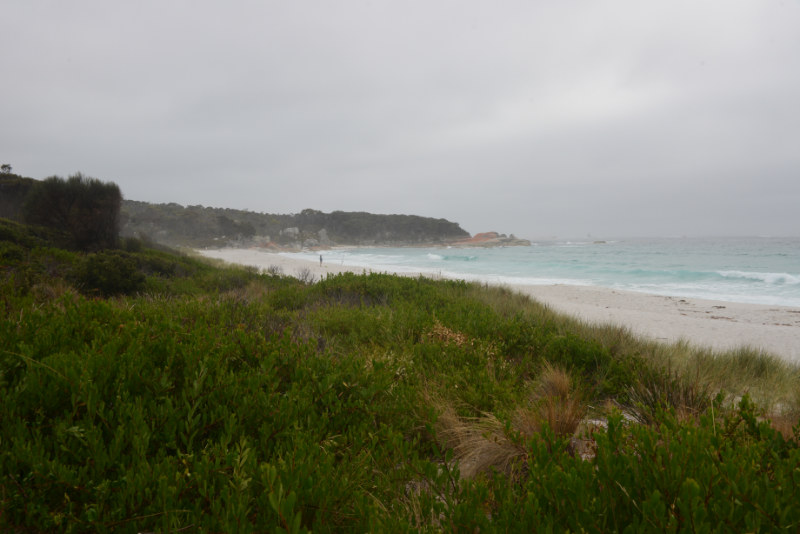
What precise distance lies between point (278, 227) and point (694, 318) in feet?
282

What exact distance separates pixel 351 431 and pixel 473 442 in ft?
3.20

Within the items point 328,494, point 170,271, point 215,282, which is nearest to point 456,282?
point 215,282

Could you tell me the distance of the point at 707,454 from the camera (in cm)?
171

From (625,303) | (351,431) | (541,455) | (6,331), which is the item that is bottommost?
(625,303)

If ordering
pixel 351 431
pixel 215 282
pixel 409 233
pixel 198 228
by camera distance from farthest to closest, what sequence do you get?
pixel 409 233
pixel 198 228
pixel 215 282
pixel 351 431

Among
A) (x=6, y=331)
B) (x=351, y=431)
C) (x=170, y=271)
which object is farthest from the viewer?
(x=170, y=271)

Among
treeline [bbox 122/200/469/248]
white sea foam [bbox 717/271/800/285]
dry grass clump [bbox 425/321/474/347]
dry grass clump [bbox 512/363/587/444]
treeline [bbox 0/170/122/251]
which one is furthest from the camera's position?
treeline [bbox 122/200/469/248]

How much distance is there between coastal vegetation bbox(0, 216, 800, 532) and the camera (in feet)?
5.05

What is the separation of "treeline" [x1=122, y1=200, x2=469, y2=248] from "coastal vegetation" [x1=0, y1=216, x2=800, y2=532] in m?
42.1

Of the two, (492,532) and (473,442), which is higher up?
(492,532)

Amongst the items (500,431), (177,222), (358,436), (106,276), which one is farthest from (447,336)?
(177,222)

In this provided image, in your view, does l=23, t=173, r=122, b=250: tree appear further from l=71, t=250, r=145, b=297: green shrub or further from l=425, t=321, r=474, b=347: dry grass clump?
l=425, t=321, r=474, b=347: dry grass clump

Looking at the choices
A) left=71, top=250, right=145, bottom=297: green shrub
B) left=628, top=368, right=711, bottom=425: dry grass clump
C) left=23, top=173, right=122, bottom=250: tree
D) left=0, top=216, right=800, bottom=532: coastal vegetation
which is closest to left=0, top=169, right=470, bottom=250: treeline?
left=23, top=173, right=122, bottom=250: tree

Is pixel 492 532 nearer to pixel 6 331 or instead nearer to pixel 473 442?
pixel 473 442
